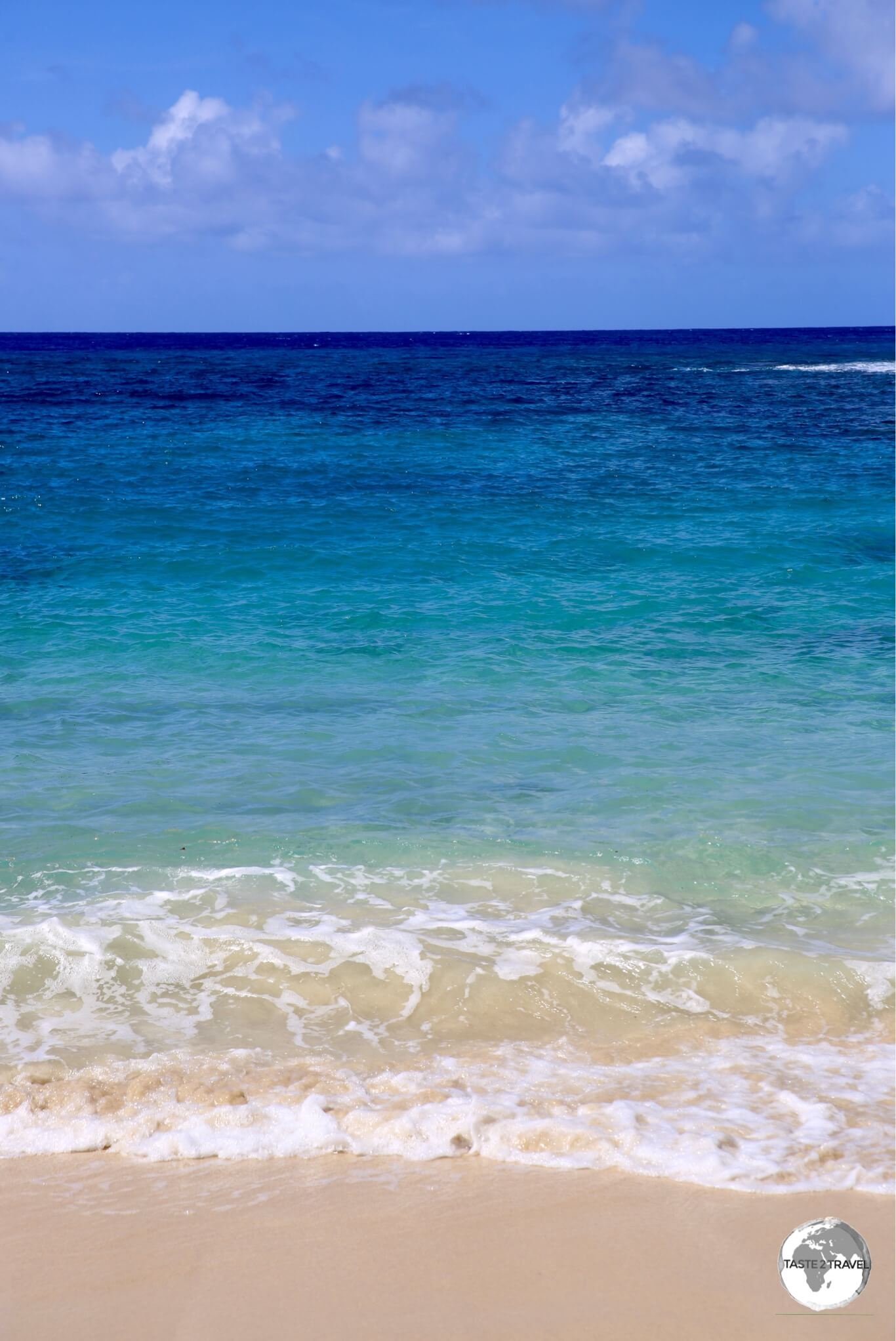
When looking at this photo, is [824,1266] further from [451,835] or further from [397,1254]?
[451,835]

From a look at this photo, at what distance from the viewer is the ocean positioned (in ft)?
14.3

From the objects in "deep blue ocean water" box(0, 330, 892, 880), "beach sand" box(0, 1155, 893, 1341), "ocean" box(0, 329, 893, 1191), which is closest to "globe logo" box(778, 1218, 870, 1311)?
"beach sand" box(0, 1155, 893, 1341)

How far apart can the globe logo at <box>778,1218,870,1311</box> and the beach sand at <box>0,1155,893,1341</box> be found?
4 cm

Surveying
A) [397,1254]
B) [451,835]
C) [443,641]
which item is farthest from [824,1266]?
[443,641]

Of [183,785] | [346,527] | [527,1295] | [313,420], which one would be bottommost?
[527,1295]

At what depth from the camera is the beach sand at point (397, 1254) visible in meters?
3.30

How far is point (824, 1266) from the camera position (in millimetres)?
3488

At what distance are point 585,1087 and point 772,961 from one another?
4.72 ft

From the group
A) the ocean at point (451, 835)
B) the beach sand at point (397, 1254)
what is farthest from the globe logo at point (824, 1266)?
the ocean at point (451, 835)

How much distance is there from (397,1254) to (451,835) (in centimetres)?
336

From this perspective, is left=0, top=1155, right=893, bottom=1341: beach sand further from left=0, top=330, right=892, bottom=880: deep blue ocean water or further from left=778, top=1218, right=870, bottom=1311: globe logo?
left=0, top=330, right=892, bottom=880: deep blue ocean water

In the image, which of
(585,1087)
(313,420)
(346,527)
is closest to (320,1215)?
(585,1087)

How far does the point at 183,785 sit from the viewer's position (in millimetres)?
7484

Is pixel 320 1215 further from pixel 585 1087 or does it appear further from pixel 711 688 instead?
pixel 711 688
